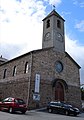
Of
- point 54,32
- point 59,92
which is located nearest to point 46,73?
point 59,92

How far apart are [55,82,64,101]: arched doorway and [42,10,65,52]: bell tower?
18.4ft

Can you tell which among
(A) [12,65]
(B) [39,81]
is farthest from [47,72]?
(A) [12,65]

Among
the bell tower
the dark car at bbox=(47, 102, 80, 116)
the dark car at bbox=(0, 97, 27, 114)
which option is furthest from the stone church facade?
the dark car at bbox=(0, 97, 27, 114)

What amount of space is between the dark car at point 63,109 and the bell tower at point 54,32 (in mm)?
9775

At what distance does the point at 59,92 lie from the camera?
24.8m

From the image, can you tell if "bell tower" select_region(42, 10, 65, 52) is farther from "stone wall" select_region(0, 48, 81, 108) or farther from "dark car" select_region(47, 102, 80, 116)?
"dark car" select_region(47, 102, 80, 116)

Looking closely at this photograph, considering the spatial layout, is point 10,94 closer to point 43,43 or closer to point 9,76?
point 9,76

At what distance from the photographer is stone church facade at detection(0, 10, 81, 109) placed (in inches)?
883

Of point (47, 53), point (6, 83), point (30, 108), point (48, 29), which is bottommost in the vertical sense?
point (30, 108)

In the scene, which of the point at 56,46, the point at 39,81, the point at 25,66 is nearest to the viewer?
the point at 39,81

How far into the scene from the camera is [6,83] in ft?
90.8

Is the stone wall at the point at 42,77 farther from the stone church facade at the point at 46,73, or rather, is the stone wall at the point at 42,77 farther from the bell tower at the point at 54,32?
the bell tower at the point at 54,32

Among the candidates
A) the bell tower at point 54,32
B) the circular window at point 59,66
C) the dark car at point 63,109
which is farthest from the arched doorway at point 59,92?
the bell tower at point 54,32

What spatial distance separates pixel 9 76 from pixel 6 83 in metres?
1.33
